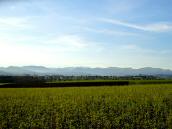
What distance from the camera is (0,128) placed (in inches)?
648

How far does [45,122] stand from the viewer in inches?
715

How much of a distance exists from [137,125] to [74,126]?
9.89 feet

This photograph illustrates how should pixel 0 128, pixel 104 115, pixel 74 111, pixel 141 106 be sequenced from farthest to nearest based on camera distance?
pixel 141 106
pixel 74 111
pixel 104 115
pixel 0 128

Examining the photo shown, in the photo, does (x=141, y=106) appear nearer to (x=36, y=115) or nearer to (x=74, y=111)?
(x=74, y=111)

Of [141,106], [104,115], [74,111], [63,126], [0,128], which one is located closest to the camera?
[0,128]

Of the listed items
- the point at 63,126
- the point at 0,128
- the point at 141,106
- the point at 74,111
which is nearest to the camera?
the point at 0,128

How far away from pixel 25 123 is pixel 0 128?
1865mm

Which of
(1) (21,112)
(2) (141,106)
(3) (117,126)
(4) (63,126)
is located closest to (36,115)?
(1) (21,112)

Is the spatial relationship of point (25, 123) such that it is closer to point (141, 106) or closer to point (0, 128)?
point (0, 128)

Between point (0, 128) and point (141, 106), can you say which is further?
point (141, 106)

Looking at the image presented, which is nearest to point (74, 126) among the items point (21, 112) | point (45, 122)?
point (45, 122)

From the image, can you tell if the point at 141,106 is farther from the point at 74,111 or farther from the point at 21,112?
the point at 21,112

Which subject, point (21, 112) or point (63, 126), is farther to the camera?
point (21, 112)

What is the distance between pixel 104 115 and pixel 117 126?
7.69ft
